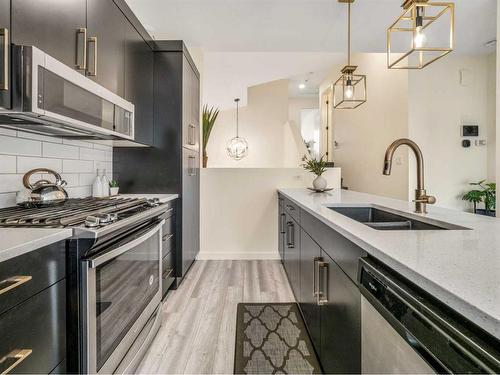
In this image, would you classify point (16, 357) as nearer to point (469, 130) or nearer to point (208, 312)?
point (208, 312)

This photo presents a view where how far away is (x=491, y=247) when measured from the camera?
2.85 ft

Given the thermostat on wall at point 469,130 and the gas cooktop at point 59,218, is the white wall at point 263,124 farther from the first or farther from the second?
the gas cooktop at point 59,218

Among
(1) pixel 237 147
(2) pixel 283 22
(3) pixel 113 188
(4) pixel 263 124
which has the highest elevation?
(4) pixel 263 124

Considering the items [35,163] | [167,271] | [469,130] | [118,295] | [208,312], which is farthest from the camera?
[469,130]

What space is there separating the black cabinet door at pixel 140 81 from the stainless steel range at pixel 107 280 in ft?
2.91

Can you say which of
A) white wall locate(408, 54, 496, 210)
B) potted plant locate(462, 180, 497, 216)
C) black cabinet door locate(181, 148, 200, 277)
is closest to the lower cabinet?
black cabinet door locate(181, 148, 200, 277)

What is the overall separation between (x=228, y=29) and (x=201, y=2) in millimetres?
484

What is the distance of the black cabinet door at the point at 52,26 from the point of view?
1.17 meters

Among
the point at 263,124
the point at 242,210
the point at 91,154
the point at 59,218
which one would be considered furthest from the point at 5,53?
the point at 263,124

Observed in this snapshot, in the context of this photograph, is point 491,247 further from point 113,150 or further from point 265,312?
point 113,150

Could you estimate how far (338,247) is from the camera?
127 centimetres

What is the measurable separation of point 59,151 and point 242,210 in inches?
93.0

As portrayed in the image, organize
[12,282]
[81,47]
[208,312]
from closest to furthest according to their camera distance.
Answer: [12,282] → [81,47] → [208,312]

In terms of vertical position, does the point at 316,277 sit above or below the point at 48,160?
below
